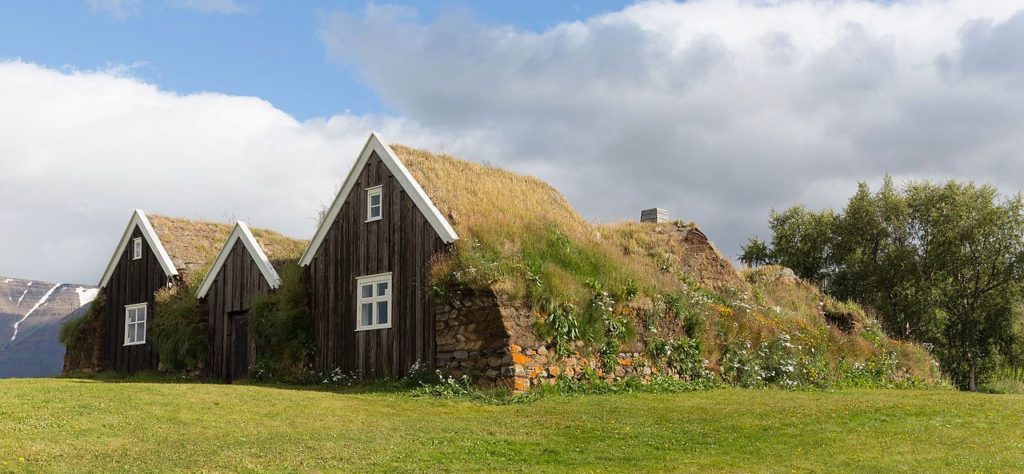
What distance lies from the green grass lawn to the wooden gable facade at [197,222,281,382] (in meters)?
8.93

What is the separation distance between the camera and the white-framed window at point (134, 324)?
→ 36.9 metres

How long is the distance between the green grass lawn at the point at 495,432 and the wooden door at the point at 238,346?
8.73 meters

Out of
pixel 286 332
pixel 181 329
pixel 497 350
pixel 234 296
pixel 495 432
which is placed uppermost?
pixel 234 296

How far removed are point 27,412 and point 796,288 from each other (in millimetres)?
28343

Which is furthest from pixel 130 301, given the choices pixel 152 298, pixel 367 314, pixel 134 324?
pixel 367 314

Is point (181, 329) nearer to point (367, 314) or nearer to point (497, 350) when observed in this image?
point (367, 314)

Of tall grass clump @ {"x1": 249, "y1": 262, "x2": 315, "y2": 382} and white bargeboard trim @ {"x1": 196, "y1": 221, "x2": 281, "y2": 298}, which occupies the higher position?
white bargeboard trim @ {"x1": 196, "y1": 221, "x2": 281, "y2": 298}

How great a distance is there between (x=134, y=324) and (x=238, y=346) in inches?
286

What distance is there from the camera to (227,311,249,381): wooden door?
31.8m

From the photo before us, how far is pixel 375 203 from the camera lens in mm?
28625

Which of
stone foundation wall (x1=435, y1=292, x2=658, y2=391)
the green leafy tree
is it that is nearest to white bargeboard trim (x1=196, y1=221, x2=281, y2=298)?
stone foundation wall (x1=435, y1=292, x2=658, y2=391)

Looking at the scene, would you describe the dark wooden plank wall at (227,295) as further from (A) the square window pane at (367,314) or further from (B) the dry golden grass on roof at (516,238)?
(B) the dry golden grass on roof at (516,238)

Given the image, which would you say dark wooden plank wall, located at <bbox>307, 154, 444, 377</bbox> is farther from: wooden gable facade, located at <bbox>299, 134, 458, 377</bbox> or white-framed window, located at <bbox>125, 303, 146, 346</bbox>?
white-framed window, located at <bbox>125, 303, 146, 346</bbox>

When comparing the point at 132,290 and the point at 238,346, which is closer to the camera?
the point at 238,346
